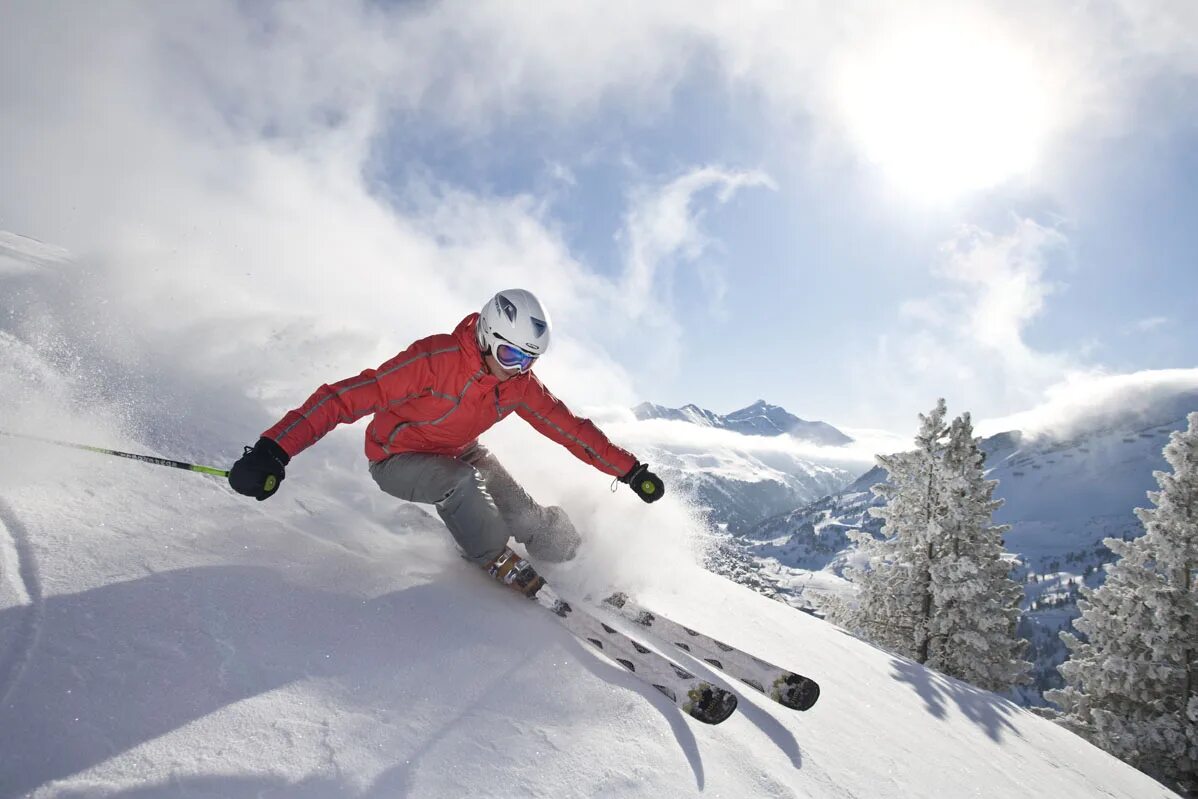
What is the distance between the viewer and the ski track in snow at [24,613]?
2262 millimetres

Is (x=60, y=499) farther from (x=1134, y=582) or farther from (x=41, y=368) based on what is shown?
(x=1134, y=582)

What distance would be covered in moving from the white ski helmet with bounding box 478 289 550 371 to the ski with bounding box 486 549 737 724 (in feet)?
5.27

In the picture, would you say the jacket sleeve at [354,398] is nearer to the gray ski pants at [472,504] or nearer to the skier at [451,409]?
the skier at [451,409]

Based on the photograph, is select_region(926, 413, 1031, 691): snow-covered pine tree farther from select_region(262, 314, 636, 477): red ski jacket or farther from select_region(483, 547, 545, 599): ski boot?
select_region(262, 314, 636, 477): red ski jacket

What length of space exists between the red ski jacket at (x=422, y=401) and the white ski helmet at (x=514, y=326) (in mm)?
162

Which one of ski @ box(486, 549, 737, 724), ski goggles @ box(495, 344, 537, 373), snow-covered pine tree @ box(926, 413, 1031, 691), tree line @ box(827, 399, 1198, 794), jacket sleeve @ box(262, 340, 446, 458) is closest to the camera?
ski @ box(486, 549, 737, 724)

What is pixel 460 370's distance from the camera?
470 cm

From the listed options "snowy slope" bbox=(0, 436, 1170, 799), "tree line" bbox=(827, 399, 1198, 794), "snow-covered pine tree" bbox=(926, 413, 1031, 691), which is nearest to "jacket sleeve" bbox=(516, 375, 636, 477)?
"snowy slope" bbox=(0, 436, 1170, 799)

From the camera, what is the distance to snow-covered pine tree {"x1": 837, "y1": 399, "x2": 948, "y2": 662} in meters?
17.5

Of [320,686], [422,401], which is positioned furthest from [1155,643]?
[320,686]

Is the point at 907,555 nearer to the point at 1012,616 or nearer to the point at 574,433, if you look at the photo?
the point at 1012,616

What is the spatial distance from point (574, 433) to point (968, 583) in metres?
16.1

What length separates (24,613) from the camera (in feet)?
8.55

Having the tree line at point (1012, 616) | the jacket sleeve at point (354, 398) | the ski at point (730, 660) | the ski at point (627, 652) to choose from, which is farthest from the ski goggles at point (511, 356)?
the tree line at point (1012, 616)
